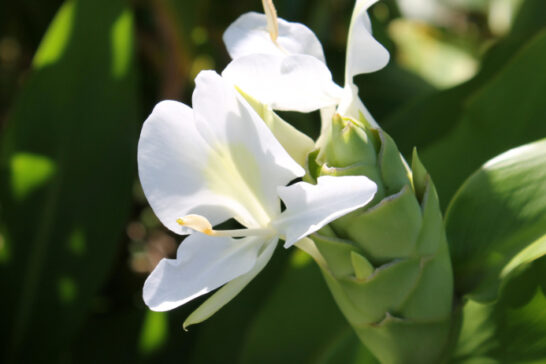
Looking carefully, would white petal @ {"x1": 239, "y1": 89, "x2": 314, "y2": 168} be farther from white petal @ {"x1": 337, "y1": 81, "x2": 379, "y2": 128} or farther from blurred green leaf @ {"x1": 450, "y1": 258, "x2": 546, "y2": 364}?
blurred green leaf @ {"x1": 450, "y1": 258, "x2": 546, "y2": 364}

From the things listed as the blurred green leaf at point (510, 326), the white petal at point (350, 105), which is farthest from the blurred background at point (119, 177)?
the white petal at point (350, 105)

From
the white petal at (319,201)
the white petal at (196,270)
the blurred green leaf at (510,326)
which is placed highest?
the white petal at (319,201)

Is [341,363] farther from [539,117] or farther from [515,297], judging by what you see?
[539,117]

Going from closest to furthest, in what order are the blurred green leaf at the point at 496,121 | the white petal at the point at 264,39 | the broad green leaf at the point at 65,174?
the white petal at the point at 264,39, the blurred green leaf at the point at 496,121, the broad green leaf at the point at 65,174

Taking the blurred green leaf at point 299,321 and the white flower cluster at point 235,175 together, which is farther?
the blurred green leaf at point 299,321

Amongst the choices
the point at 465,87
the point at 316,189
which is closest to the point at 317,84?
the point at 316,189

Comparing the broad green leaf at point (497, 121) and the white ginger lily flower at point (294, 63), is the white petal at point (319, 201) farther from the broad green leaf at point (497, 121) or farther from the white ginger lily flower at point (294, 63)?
the broad green leaf at point (497, 121)

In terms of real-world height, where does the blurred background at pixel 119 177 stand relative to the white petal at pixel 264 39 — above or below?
below
